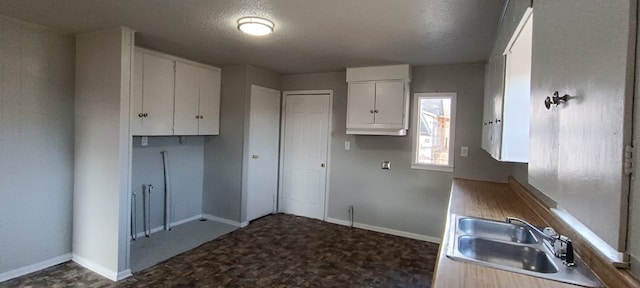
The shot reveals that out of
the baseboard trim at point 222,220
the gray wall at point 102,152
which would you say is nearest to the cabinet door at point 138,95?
the gray wall at point 102,152

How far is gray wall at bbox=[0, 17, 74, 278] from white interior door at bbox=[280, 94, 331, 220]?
273 centimetres

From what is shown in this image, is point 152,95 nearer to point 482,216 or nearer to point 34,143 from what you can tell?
point 34,143

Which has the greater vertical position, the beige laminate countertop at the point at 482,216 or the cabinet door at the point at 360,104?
the cabinet door at the point at 360,104

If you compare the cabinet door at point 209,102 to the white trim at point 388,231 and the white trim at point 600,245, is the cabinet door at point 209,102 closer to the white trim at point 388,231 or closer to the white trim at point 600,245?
the white trim at point 388,231

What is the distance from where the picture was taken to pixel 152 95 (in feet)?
11.7

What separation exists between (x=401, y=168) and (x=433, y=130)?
25.3 inches

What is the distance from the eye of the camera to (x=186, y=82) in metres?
3.98

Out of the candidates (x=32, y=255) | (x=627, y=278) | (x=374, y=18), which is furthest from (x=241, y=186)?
(x=627, y=278)

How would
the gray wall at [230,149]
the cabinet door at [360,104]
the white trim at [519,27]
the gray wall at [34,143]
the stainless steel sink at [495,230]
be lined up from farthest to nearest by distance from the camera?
1. the gray wall at [230,149]
2. the cabinet door at [360,104]
3. the gray wall at [34,143]
4. the stainless steel sink at [495,230]
5. the white trim at [519,27]

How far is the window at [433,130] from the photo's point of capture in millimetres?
3943

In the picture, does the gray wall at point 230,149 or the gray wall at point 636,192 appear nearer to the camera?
the gray wall at point 636,192

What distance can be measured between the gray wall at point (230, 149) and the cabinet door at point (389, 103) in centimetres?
174

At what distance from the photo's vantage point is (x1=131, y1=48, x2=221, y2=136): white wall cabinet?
3455 mm

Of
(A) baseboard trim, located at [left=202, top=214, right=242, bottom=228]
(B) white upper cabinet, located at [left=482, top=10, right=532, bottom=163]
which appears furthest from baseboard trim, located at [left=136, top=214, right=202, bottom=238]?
(B) white upper cabinet, located at [left=482, top=10, right=532, bottom=163]
